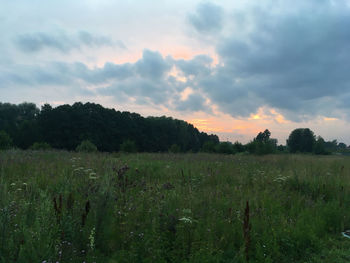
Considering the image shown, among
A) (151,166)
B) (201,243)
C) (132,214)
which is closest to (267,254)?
(201,243)

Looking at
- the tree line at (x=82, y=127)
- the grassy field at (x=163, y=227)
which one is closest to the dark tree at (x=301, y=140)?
the tree line at (x=82, y=127)

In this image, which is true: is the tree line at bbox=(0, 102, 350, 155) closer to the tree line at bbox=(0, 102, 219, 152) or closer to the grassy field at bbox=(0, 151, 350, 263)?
the tree line at bbox=(0, 102, 219, 152)

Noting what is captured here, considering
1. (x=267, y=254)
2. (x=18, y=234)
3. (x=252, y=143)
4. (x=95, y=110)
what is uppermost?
(x=95, y=110)

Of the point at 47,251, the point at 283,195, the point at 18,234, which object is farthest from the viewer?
the point at 283,195

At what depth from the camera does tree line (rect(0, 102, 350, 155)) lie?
159ft

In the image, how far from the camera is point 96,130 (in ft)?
175

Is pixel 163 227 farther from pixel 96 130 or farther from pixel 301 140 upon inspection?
pixel 301 140

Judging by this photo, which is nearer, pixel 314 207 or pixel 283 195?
pixel 314 207

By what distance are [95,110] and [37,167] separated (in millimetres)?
51768

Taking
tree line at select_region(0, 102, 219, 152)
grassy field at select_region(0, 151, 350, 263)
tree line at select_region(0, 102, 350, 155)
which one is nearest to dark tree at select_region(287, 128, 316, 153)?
tree line at select_region(0, 102, 350, 155)

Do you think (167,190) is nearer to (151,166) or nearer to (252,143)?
(151,166)

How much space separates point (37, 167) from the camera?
25.5 feet

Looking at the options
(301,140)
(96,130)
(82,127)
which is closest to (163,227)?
(82,127)

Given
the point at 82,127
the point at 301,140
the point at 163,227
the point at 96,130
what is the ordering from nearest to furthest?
the point at 163,227
the point at 82,127
the point at 96,130
the point at 301,140
